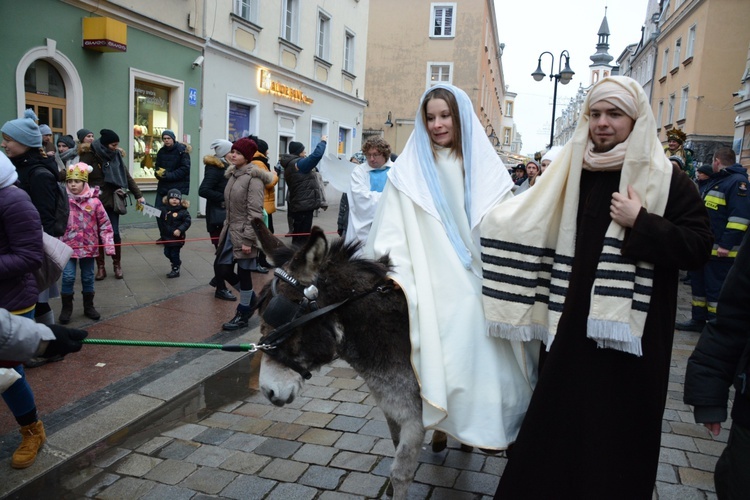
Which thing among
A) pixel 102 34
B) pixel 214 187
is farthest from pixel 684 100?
pixel 214 187

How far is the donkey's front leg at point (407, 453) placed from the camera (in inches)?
105

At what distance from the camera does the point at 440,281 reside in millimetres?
2676

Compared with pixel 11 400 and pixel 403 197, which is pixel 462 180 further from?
pixel 11 400

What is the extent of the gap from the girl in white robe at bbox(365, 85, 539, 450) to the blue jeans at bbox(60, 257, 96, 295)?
4.67 metres

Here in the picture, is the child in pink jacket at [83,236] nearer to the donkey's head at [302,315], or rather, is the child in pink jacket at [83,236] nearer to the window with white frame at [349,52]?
the donkey's head at [302,315]

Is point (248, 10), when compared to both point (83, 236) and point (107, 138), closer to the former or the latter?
point (107, 138)

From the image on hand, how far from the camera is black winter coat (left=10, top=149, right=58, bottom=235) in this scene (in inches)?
204

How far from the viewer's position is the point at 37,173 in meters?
5.27

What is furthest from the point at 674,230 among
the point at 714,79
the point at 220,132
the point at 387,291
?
the point at 714,79

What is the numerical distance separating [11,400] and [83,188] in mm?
4285

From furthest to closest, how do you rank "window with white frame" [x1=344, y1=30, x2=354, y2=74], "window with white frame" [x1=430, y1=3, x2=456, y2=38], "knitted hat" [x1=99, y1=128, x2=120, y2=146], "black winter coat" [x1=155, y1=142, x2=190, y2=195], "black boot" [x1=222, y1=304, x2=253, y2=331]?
"window with white frame" [x1=430, y1=3, x2=456, y2=38] → "window with white frame" [x1=344, y1=30, x2=354, y2=74] → "black winter coat" [x1=155, y1=142, x2=190, y2=195] → "knitted hat" [x1=99, y1=128, x2=120, y2=146] → "black boot" [x1=222, y1=304, x2=253, y2=331]

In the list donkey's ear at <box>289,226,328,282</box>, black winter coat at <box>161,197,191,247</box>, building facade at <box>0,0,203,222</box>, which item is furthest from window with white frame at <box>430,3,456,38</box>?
donkey's ear at <box>289,226,328,282</box>

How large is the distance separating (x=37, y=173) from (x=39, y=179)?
6 cm

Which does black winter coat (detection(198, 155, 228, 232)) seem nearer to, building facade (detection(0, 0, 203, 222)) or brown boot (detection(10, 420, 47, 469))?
building facade (detection(0, 0, 203, 222))
